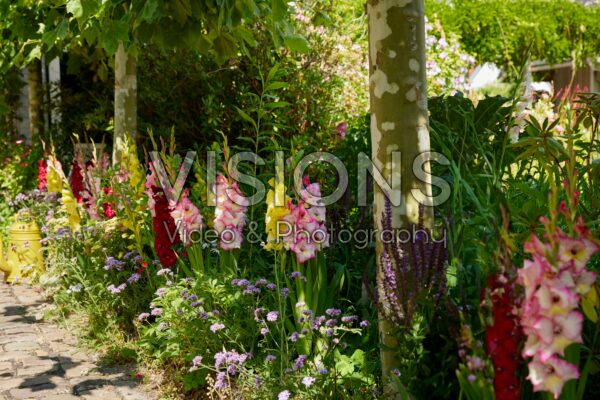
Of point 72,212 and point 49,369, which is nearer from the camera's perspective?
point 49,369

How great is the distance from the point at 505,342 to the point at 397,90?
1239 millimetres

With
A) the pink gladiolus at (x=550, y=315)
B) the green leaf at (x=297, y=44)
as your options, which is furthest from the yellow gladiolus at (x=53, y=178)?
the pink gladiolus at (x=550, y=315)

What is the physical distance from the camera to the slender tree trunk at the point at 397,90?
277cm

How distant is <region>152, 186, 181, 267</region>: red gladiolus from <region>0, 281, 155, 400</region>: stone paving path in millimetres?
722

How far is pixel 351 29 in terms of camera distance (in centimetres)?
841

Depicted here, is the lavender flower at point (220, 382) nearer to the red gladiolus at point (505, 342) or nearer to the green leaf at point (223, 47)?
the red gladiolus at point (505, 342)

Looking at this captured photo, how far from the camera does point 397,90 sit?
2.79 metres

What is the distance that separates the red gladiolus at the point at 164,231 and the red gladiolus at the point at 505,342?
2520mm

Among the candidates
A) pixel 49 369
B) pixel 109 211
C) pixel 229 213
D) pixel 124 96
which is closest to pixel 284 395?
pixel 229 213

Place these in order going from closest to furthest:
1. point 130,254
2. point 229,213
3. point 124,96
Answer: point 229,213 < point 130,254 < point 124,96

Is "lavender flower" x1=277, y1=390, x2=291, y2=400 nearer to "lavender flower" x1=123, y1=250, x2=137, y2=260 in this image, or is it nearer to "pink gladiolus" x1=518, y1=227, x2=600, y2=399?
"pink gladiolus" x1=518, y1=227, x2=600, y2=399

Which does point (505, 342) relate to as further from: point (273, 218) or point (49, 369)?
point (49, 369)

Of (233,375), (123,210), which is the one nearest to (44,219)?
(123,210)

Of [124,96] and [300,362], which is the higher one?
[124,96]
